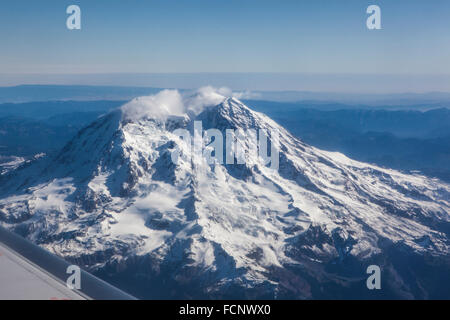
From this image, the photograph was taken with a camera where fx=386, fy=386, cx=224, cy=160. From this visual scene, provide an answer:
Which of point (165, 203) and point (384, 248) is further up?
point (165, 203)

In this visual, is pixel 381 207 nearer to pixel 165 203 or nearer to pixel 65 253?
pixel 165 203

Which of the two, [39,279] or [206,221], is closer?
[39,279]

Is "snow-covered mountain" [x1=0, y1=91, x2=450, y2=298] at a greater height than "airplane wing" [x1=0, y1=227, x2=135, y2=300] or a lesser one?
lesser

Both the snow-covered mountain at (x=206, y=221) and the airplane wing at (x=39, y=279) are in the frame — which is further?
the snow-covered mountain at (x=206, y=221)

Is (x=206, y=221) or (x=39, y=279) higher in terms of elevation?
(x=39, y=279)
